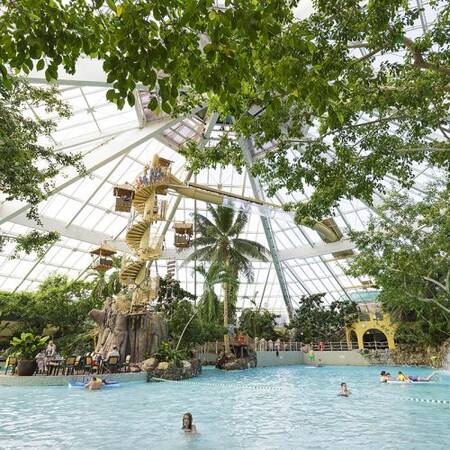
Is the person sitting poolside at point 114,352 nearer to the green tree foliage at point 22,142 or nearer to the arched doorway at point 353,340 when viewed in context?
the green tree foliage at point 22,142

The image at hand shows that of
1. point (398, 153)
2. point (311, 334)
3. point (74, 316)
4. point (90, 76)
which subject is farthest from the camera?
point (311, 334)

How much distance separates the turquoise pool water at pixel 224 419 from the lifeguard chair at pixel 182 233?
8.23 meters

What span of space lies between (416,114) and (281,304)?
41.5m

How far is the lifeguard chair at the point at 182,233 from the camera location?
2114 cm

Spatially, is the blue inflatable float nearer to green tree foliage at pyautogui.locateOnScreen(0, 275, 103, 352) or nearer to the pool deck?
the pool deck

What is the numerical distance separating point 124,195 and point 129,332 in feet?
24.4

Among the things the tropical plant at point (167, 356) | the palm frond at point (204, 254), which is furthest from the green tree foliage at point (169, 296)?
the tropical plant at point (167, 356)

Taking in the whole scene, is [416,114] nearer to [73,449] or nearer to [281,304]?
[73,449]

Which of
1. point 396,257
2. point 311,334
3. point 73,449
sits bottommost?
point 73,449

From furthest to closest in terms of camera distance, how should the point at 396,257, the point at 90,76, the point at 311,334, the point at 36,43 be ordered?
the point at 311,334 < the point at 396,257 < the point at 90,76 < the point at 36,43

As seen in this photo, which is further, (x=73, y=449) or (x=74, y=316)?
(x=74, y=316)

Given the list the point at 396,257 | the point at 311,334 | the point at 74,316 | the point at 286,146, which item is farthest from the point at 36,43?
the point at 311,334

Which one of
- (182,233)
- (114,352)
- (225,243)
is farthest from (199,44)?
(225,243)

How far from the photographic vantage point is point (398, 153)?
298 inches
